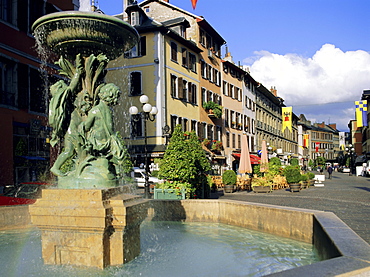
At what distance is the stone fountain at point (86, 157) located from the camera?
5594mm

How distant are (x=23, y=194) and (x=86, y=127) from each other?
10.4m

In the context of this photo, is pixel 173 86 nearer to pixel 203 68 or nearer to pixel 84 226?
pixel 203 68

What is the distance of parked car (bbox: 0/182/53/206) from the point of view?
376 inches

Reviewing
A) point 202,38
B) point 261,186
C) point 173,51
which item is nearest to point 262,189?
point 261,186

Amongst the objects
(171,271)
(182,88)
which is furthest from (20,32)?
(171,271)

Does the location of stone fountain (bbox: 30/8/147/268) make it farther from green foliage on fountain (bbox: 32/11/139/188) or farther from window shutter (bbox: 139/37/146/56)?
window shutter (bbox: 139/37/146/56)

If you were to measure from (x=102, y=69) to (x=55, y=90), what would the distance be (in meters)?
0.99

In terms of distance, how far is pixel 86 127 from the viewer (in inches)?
259

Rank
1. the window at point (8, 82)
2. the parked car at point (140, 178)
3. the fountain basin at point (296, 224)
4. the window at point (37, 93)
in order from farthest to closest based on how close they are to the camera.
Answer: the parked car at point (140, 178) → the window at point (37, 93) → the window at point (8, 82) → the fountain basin at point (296, 224)

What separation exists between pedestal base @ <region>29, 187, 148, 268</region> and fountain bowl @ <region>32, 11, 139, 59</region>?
2548mm

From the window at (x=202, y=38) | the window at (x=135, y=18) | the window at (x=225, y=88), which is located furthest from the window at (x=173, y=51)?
the window at (x=225, y=88)

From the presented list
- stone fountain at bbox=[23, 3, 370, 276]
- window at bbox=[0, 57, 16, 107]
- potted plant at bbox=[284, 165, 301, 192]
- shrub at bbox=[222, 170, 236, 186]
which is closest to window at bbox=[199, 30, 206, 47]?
potted plant at bbox=[284, 165, 301, 192]

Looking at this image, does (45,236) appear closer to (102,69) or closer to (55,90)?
(55,90)

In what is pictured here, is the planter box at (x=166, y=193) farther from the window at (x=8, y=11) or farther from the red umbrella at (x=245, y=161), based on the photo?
the window at (x=8, y=11)
